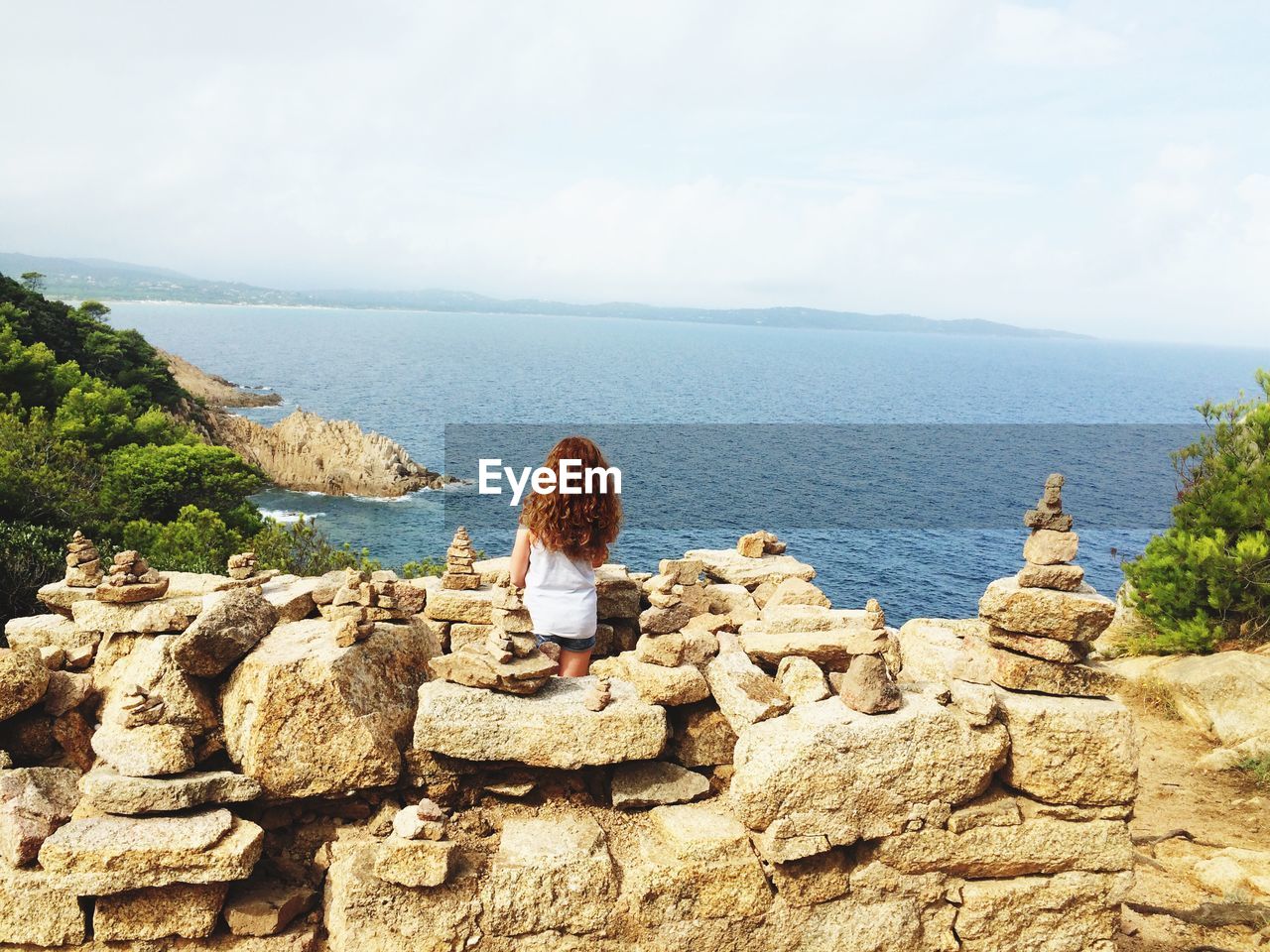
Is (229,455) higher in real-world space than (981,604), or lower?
lower

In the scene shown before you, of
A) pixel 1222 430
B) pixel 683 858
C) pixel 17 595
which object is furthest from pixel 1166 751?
pixel 17 595

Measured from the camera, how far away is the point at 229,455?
4594 centimetres

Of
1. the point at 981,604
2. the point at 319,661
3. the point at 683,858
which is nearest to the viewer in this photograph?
the point at 683,858

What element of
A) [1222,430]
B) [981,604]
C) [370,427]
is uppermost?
[1222,430]

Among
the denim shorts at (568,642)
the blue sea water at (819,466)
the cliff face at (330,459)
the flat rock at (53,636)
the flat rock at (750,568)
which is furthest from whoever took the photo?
the cliff face at (330,459)

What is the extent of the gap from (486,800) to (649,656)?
2393mm

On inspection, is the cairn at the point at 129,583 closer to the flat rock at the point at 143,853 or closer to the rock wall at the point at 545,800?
the rock wall at the point at 545,800

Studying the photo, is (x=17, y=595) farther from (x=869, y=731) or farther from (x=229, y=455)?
(x=229, y=455)

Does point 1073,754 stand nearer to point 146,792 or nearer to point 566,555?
point 566,555

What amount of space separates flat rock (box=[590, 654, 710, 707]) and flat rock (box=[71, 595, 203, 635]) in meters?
5.24

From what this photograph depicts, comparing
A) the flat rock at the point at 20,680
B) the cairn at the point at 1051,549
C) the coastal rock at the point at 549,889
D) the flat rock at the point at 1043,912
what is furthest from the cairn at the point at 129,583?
the cairn at the point at 1051,549

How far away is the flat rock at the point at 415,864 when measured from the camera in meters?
8.09

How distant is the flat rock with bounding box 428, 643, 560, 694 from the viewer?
898cm

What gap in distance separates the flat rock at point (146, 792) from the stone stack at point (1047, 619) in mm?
8153
